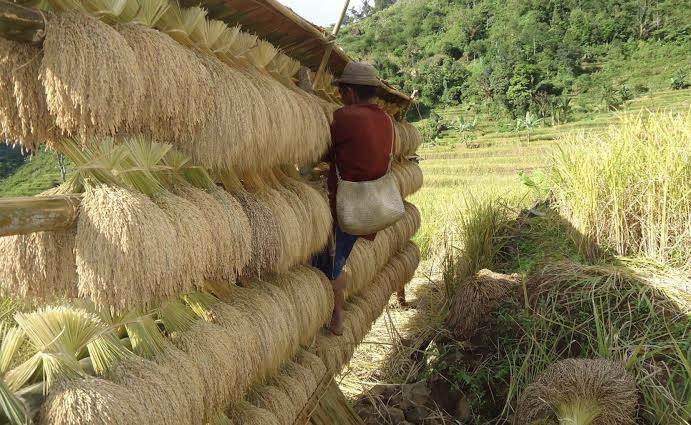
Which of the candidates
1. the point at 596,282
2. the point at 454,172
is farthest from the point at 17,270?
the point at 454,172

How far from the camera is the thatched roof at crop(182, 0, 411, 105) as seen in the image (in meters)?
2.19

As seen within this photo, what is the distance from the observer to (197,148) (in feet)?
5.93

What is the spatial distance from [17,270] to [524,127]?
5055 centimetres

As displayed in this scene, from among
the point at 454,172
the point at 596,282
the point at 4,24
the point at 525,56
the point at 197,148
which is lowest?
the point at 454,172

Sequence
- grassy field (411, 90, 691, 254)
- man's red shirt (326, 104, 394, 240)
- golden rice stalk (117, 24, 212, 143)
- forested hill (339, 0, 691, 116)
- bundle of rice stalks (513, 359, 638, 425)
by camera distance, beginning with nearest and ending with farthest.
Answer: golden rice stalk (117, 24, 212, 143) → bundle of rice stalks (513, 359, 638, 425) → man's red shirt (326, 104, 394, 240) → grassy field (411, 90, 691, 254) → forested hill (339, 0, 691, 116)

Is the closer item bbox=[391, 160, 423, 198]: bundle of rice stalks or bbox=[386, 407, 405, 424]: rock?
bbox=[386, 407, 405, 424]: rock

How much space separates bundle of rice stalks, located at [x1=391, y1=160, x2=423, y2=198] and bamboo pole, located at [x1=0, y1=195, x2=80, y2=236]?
4.18 meters

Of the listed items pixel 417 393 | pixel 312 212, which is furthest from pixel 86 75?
pixel 417 393

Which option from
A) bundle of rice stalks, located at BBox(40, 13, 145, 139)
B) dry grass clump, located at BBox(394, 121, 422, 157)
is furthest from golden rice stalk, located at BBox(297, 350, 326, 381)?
dry grass clump, located at BBox(394, 121, 422, 157)

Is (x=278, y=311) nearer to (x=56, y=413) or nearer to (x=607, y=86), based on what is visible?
(x=56, y=413)

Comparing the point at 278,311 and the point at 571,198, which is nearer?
the point at 278,311

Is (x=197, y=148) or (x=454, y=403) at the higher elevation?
(x=197, y=148)

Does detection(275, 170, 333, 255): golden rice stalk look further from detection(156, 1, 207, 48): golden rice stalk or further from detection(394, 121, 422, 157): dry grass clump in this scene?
detection(394, 121, 422, 157): dry grass clump

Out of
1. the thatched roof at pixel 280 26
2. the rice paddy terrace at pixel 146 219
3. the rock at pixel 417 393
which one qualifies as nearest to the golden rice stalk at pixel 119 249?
the rice paddy terrace at pixel 146 219
